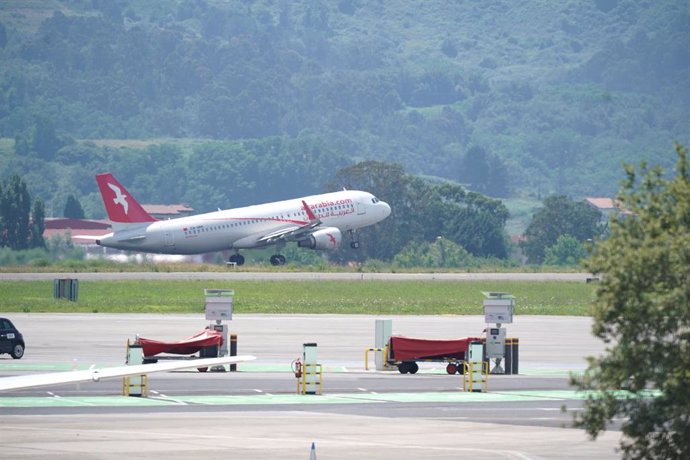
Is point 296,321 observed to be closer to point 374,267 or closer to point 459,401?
point 459,401

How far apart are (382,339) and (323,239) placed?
59.0 metres

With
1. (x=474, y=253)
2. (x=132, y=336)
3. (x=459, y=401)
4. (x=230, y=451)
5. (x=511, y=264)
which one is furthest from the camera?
(x=474, y=253)

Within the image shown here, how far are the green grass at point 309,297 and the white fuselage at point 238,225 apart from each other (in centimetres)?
1589

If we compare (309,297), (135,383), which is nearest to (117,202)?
(309,297)

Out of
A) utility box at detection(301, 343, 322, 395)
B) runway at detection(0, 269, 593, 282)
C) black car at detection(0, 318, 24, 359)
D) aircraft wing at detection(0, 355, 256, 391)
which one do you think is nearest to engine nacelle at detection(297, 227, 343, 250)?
runway at detection(0, 269, 593, 282)

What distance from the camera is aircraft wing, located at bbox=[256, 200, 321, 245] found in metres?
107

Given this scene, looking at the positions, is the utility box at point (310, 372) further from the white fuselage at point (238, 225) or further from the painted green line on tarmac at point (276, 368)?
the white fuselage at point (238, 225)

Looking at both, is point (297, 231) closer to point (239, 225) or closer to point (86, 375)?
point (239, 225)

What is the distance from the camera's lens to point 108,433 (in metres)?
31.1

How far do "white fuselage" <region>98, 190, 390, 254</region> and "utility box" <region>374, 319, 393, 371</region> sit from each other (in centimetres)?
5681

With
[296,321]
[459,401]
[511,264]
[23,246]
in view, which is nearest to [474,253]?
[511,264]

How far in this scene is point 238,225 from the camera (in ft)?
351

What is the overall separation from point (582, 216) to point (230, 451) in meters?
148

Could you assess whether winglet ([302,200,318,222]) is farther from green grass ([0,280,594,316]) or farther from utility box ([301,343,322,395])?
utility box ([301,343,322,395])
